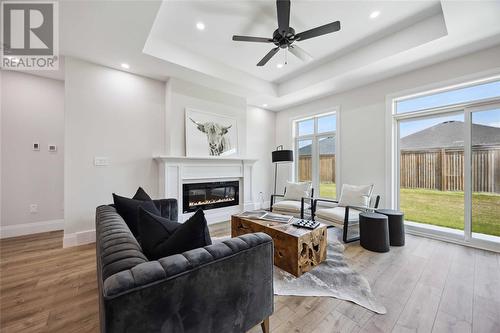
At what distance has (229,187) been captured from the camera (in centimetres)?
462

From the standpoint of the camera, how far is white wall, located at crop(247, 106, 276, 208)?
5.41 meters

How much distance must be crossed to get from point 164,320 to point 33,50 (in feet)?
13.6

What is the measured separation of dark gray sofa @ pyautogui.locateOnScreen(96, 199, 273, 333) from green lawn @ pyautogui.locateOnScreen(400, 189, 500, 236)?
11.6 feet

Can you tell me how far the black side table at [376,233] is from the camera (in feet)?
8.89

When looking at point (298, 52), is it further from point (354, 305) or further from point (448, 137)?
point (354, 305)

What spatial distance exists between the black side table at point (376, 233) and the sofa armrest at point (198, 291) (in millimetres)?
2066

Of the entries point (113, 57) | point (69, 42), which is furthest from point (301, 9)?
point (69, 42)

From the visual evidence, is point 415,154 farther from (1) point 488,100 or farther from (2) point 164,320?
(2) point 164,320

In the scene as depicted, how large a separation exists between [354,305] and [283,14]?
9.51ft

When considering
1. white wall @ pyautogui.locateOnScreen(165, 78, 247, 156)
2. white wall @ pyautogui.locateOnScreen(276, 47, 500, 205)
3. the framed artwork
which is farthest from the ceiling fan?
white wall @ pyautogui.locateOnScreen(276, 47, 500, 205)

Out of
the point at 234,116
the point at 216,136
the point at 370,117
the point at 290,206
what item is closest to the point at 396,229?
the point at 290,206

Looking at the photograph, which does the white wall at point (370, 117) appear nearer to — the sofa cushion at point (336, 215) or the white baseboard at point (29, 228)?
the sofa cushion at point (336, 215)

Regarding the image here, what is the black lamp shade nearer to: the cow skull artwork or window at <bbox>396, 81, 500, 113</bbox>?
the cow skull artwork

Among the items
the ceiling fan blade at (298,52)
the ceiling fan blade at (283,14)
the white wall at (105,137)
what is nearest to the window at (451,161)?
the ceiling fan blade at (298,52)
